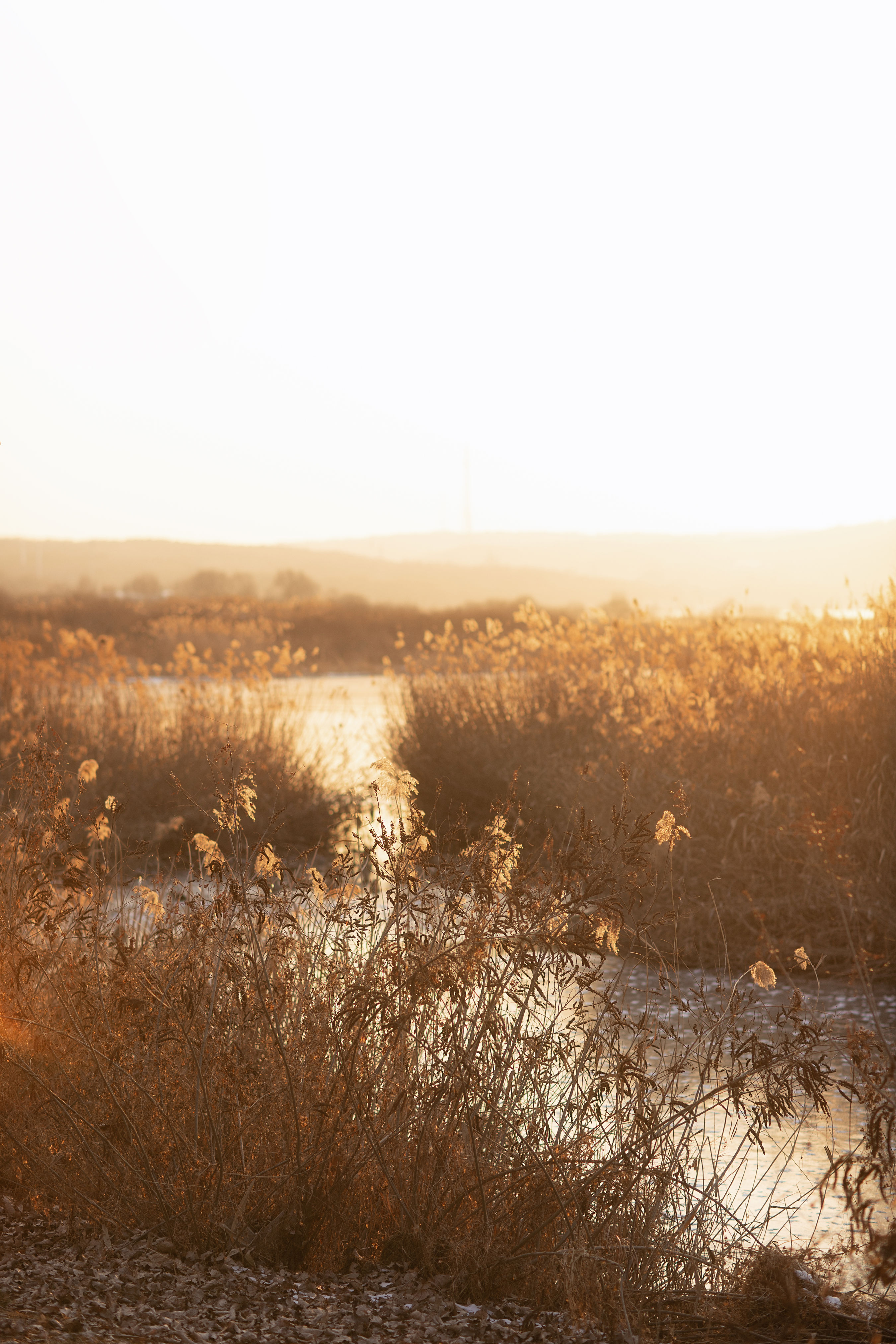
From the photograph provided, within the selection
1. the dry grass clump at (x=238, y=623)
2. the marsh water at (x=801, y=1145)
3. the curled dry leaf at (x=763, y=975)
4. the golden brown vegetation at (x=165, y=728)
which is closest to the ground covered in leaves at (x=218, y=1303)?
the marsh water at (x=801, y=1145)

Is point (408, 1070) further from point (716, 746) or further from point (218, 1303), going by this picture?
point (716, 746)

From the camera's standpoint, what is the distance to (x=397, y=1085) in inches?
155

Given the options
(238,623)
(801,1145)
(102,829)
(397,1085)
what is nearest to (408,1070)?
(397,1085)

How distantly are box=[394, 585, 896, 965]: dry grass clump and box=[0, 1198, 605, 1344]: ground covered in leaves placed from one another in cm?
232

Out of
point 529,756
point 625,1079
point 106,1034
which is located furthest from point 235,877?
point 529,756

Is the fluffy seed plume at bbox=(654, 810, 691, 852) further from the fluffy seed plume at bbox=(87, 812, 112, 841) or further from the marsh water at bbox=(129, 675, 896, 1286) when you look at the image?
the fluffy seed plume at bbox=(87, 812, 112, 841)

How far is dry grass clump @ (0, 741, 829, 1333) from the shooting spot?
3570 millimetres

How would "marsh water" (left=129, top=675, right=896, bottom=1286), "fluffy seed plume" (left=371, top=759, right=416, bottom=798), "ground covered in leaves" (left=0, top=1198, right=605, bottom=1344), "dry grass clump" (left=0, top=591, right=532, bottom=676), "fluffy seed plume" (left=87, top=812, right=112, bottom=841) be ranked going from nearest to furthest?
"ground covered in leaves" (left=0, top=1198, right=605, bottom=1344) < "fluffy seed plume" (left=371, top=759, right=416, bottom=798) < "marsh water" (left=129, top=675, right=896, bottom=1286) < "fluffy seed plume" (left=87, top=812, right=112, bottom=841) < "dry grass clump" (left=0, top=591, right=532, bottom=676)

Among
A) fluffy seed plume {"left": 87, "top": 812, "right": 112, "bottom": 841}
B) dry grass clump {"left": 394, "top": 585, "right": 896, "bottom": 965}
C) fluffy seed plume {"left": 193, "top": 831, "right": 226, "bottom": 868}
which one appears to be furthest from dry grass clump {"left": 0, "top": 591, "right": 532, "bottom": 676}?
fluffy seed plume {"left": 193, "top": 831, "right": 226, "bottom": 868}

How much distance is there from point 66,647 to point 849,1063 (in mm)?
8291

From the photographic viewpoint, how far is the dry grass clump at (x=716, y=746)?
7977 mm

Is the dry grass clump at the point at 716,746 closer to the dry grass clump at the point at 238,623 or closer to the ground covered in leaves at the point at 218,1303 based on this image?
the ground covered in leaves at the point at 218,1303

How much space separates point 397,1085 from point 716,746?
5.80 meters

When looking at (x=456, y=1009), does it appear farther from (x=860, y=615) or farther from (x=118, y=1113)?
(x=860, y=615)
